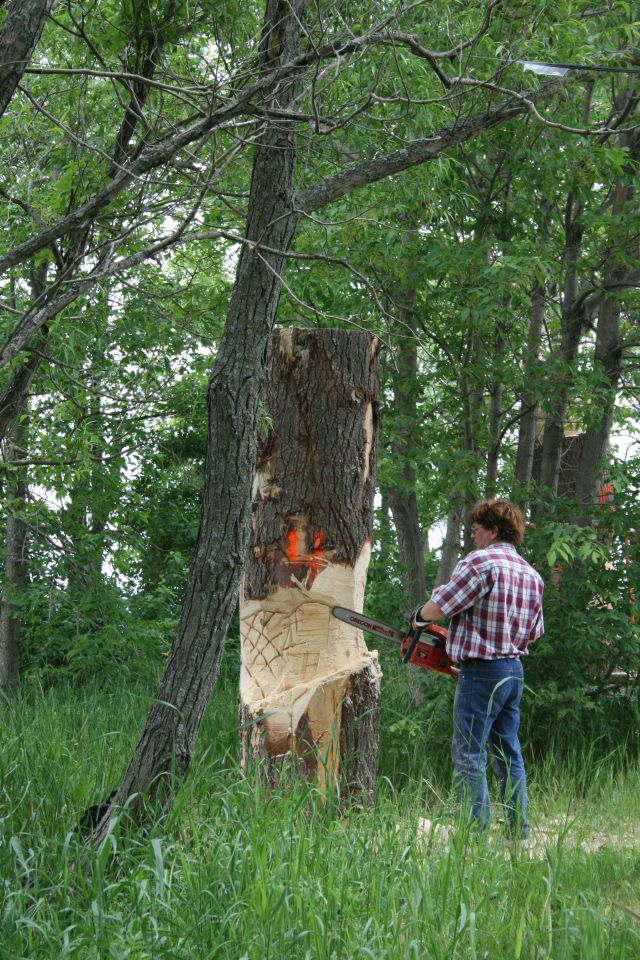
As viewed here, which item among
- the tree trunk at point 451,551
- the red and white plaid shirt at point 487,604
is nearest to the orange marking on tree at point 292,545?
the red and white plaid shirt at point 487,604

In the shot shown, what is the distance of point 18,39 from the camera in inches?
111

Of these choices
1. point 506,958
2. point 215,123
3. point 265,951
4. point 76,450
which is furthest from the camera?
point 76,450

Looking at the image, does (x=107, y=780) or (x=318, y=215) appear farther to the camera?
(x=318, y=215)

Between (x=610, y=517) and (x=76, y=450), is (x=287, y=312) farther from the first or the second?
(x=610, y=517)

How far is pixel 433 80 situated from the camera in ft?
20.9

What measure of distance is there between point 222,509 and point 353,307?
13.7ft

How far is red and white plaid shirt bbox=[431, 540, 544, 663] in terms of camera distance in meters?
5.05

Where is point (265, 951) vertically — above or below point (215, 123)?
below

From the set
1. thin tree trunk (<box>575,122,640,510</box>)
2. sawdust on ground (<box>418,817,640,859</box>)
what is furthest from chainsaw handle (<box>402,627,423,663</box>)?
thin tree trunk (<box>575,122,640,510</box>)

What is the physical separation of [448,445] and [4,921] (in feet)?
20.0

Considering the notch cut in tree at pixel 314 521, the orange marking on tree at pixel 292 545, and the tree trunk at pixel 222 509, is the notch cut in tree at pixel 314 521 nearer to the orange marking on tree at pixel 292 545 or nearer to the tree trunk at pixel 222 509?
the orange marking on tree at pixel 292 545

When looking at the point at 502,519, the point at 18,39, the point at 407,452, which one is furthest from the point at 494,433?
the point at 18,39

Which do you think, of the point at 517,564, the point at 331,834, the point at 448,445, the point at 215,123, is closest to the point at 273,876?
the point at 331,834

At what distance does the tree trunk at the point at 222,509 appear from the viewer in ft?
11.9
